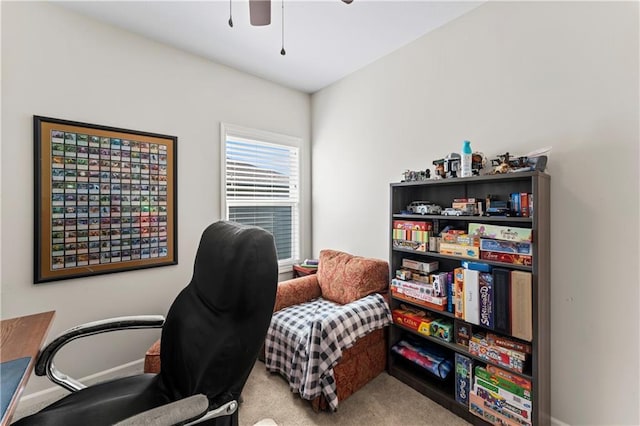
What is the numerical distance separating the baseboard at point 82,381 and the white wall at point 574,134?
281 centimetres

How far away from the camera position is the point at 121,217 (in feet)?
7.00

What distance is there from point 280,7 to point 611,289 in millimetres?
2608

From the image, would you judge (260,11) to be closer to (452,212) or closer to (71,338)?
(452,212)

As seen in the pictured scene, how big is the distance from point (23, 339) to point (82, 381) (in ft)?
3.87

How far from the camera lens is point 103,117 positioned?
2055 mm

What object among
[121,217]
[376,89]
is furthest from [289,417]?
[376,89]

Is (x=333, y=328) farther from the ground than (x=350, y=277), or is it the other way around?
(x=350, y=277)

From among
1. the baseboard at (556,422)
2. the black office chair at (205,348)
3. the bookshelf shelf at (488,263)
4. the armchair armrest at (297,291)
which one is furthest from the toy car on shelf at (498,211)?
the armchair armrest at (297,291)

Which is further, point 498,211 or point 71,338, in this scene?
point 498,211

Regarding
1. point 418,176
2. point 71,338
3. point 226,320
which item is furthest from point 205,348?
point 418,176

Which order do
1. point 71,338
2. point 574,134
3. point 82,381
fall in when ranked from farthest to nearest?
point 82,381 < point 574,134 < point 71,338

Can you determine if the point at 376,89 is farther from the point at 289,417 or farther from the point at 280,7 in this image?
the point at 289,417

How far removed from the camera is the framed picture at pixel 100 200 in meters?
1.84

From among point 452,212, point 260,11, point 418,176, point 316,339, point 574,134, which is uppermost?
point 260,11
